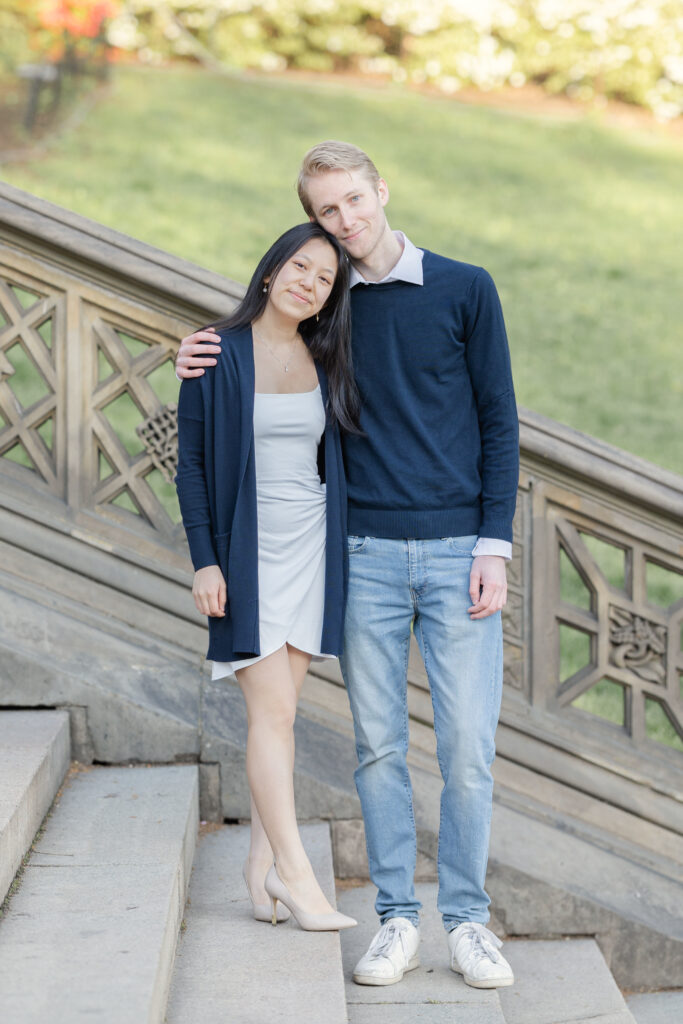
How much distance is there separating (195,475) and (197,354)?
12.9 inches

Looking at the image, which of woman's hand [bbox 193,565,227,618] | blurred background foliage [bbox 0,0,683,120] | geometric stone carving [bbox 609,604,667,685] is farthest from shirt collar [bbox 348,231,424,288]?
blurred background foliage [bbox 0,0,683,120]

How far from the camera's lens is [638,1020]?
3.68 meters

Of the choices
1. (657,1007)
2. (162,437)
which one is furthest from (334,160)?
(657,1007)

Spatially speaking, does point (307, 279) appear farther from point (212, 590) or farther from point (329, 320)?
point (212, 590)

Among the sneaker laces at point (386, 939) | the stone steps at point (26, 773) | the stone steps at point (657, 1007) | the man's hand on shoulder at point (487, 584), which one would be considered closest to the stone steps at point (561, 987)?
the stone steps at point (657, 1007)

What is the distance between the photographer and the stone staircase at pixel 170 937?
2.52 metres

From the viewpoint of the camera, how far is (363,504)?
3.07m

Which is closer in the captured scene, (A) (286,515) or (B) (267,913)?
(A) (286,515)

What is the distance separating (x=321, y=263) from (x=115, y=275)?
1.18m

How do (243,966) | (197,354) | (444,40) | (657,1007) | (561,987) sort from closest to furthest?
1. (243,966)
2. (197,354)
3. (561,987)
4. (657,1007)
5. (444,40)

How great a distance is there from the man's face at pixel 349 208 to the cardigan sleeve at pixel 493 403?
Result: 1.03 feet

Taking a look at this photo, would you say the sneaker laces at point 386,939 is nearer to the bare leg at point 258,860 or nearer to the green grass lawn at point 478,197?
the bare leg at point 258,860

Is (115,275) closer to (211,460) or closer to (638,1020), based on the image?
(211,460)

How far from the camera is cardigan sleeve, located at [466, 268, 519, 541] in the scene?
303 centimetres
